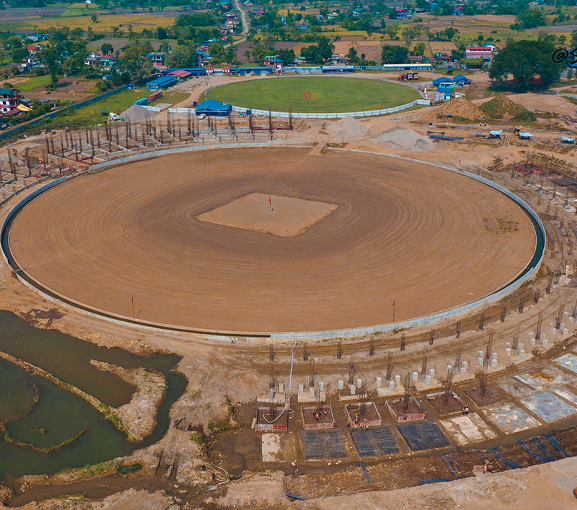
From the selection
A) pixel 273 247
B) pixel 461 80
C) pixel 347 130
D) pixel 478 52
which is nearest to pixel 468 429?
pixel 273 247

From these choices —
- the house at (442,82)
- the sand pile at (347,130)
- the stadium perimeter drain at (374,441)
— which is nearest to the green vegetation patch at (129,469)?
the stadium perimeter drain at (374,441)

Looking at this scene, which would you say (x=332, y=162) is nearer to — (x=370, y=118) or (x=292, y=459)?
(x=370, y=118)

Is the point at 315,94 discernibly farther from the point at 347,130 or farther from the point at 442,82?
the point at 347,130

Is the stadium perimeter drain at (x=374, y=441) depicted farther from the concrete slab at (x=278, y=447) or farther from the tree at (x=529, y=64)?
the tree at (x=529, y=64)

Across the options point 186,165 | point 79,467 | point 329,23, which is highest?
point 329,23

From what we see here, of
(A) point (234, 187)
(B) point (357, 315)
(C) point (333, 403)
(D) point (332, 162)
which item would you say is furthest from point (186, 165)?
(C) point (333, 403)

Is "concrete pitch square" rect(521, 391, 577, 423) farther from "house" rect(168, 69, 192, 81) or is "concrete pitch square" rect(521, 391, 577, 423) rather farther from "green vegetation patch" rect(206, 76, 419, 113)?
"house" rect(168, 69, 192, 81)
